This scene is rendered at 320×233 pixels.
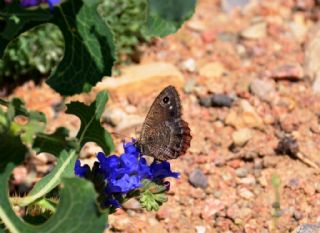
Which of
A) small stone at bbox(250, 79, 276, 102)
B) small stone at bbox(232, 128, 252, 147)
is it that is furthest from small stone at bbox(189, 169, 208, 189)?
small stone at bbox(250, 79, 276, 102)

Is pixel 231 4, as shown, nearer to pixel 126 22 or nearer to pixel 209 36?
pixel 209 36

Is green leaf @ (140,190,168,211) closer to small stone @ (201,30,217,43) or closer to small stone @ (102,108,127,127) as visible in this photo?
small stone @ (102,108,127,127)

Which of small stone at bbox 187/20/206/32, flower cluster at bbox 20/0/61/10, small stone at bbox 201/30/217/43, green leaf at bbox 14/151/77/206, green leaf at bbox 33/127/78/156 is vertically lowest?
small stone at bbox 201/30/217/43

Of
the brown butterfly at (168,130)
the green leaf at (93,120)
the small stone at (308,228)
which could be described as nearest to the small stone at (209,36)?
the small stone at (308,228)

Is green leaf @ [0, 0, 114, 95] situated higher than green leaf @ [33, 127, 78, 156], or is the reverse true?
green leaf @ [0, 0, 114, 95]

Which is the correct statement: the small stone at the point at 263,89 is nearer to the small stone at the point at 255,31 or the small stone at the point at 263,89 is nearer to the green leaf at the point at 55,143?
the small stone at the point at 255,31

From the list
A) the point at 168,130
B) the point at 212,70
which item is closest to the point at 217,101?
the point at 212,70
